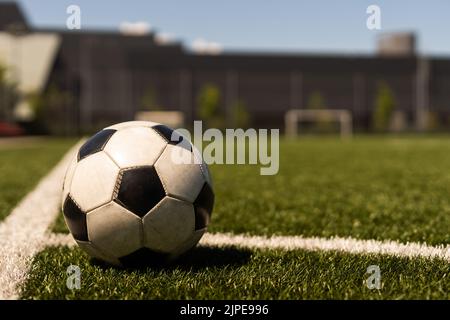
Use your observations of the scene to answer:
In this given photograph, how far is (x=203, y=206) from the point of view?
11.3 ft

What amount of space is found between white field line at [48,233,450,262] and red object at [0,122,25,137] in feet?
112

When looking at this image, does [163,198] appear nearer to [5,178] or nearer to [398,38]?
[5,178]

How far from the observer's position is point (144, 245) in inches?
127

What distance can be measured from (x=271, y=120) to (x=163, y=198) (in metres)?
56.3

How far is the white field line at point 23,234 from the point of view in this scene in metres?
3.17

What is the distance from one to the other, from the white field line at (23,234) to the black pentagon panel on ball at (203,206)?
1.07 metres

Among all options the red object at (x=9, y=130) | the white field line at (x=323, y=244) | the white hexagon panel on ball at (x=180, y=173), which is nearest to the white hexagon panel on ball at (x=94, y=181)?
the white hexagon panel on ball at (x=180, y=173)

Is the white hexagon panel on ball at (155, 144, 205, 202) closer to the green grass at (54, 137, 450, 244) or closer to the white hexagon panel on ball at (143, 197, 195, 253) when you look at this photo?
the white hexagon panel on ball at (143, 197, 195, 253)

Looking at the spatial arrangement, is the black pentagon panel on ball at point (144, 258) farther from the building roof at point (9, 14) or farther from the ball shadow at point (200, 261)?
the building roof at point (9, 14)

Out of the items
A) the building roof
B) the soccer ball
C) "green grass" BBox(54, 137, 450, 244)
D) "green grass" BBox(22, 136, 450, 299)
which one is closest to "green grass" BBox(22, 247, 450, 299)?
"green grass" BBox(22, 136, 450, 299)

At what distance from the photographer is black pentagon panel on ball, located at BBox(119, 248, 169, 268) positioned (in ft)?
10.6

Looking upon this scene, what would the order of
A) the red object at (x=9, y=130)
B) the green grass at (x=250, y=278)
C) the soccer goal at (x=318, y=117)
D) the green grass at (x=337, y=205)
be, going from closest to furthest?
the green grass at (x=250, y=278) < the green grass at (x=337, y=205) < the red object at (x=9, y=130) < the soccer goal at (x=318, y=117)

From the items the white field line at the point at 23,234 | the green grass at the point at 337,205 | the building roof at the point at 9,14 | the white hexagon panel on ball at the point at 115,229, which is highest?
the building roof at the point at 9,14

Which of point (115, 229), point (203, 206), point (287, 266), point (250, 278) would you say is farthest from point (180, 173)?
point (287, 266)
